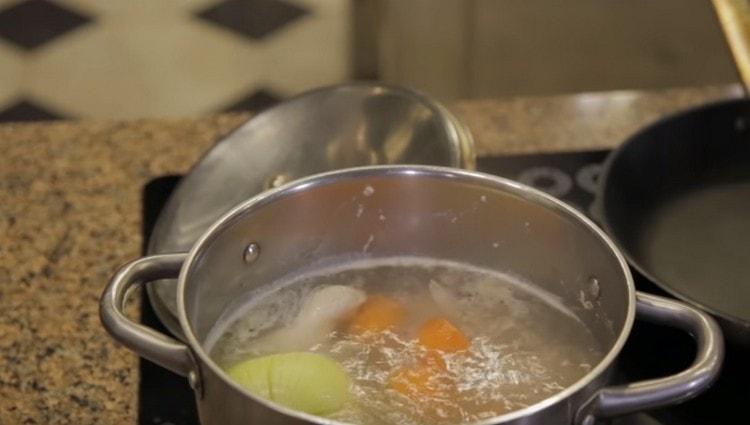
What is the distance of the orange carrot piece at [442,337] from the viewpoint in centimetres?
58

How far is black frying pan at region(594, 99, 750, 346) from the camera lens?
2.65 feet

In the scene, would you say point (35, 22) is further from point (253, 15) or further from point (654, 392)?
point (654, 392)

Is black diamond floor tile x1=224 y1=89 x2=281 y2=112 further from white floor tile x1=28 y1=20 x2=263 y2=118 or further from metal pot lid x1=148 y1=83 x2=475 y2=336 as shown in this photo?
metal pot lid x1=148 y1=83 x2=475 y2=336

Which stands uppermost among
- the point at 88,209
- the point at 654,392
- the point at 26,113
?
the point at 654,392

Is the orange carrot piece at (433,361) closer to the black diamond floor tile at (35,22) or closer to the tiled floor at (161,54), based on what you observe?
the tiled floor at (161,54)

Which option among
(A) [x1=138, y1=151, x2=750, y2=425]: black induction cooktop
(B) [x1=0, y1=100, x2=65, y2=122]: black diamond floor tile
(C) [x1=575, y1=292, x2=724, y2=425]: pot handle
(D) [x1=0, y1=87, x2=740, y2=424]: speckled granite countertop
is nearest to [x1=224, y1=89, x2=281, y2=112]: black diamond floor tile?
(B) [x1=0, y1=100, x2=65, y2=122]: black diamond floor tile

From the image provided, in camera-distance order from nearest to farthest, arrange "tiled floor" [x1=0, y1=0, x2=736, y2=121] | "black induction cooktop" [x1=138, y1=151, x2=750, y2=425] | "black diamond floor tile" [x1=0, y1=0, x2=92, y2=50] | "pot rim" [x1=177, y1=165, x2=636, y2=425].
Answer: "pot rim" [x1=177, y1=165, x2=636, y2=425] < "black induction cooktop" [x1=138, y1=151, x2=750, y2=425] < "tiled floor" [x1=0, y1=0, x2=736, y2=121] < "black diamond floor tile" [x1=0, y1=0, x2=92, y2=50]

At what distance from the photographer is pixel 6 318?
771 mm

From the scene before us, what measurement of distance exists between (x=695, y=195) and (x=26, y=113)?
4.49 ft

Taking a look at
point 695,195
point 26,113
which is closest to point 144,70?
point 26,113

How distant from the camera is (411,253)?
0.64 m

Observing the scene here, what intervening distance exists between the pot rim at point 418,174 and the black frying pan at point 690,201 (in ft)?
0.64

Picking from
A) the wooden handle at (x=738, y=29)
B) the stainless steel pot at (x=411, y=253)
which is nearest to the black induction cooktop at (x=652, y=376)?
the stainless steel pot at (x=411, y=253)

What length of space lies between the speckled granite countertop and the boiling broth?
146 millimetres
